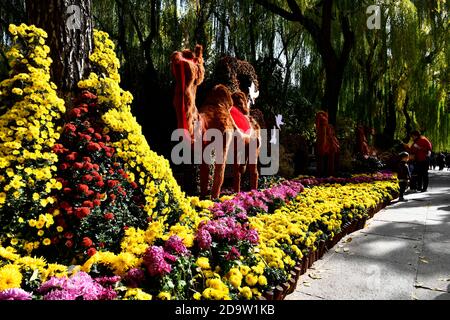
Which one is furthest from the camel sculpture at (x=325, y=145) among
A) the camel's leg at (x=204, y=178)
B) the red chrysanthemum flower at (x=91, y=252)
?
the red chrysanthemum flower at (x=91, y=252)

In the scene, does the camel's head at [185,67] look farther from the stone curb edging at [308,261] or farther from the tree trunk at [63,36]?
the stone curb edging at [308,261]

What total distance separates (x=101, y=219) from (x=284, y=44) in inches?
514

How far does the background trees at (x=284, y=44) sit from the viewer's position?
9.38 metres

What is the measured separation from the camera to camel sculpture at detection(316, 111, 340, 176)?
8492mm

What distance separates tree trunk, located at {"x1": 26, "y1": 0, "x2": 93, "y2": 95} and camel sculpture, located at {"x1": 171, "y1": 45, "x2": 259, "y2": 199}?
0.92 meters

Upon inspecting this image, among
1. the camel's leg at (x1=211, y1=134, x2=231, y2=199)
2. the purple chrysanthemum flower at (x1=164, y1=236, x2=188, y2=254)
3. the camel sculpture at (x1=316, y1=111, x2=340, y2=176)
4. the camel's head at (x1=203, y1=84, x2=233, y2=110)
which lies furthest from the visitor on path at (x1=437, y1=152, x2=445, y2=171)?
the purple chrysanthemum flower at (x1=164, y1=236, x2=188, y2=254)

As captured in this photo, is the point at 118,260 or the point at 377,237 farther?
the point at 377,237

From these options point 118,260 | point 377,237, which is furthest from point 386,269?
point 118,260

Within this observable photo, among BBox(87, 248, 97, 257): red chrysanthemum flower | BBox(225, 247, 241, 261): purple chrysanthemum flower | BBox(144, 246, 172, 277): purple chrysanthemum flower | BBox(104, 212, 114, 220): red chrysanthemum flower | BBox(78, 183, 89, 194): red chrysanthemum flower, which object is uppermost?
BBox(78, 183, 89, 194): red chrysanthemum flower

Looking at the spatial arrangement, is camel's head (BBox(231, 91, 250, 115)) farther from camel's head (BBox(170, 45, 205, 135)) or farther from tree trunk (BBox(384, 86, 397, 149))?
tree trunk (BBox(384, 86, 397, 149))

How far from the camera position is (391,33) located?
1154cm
